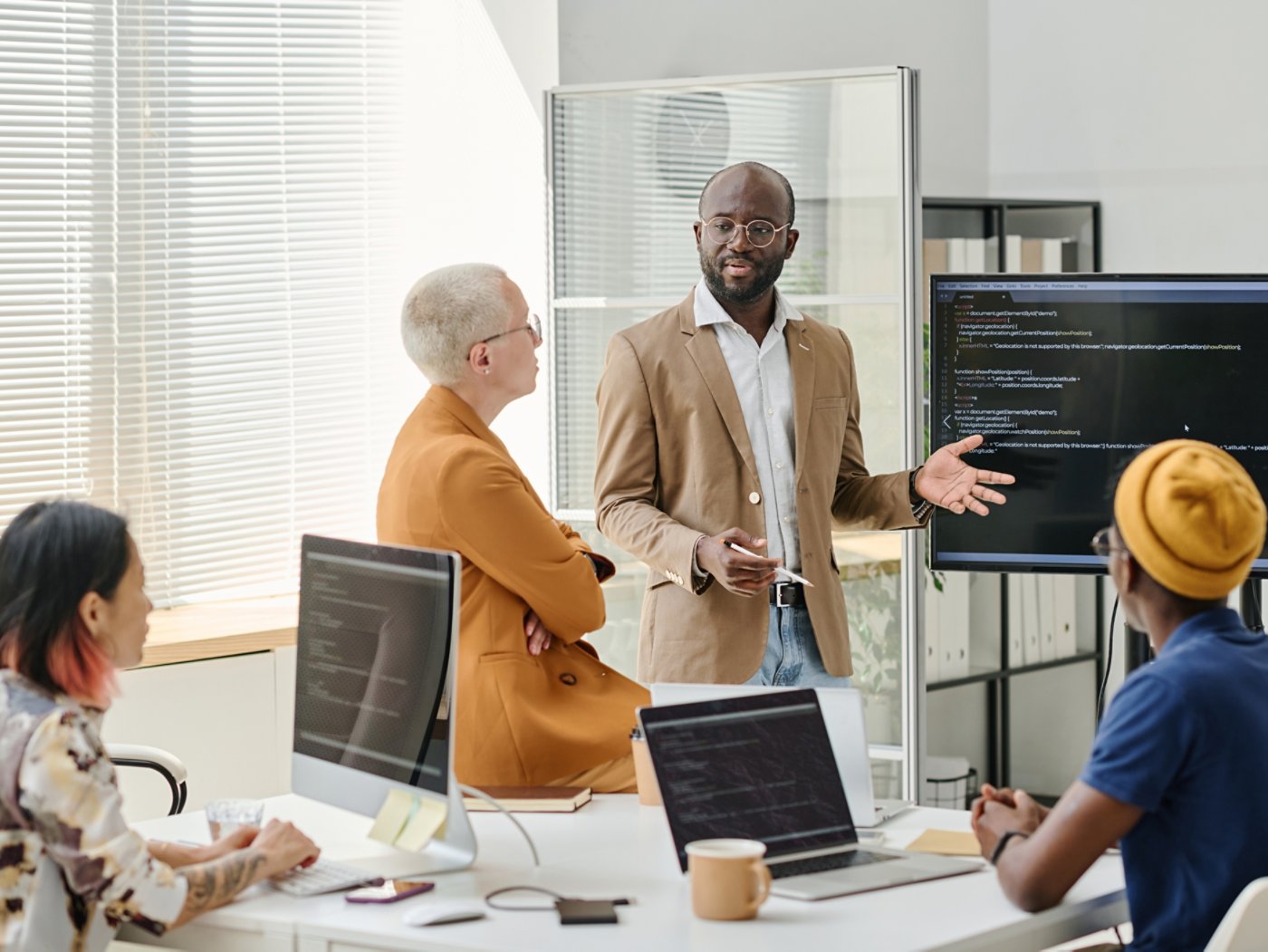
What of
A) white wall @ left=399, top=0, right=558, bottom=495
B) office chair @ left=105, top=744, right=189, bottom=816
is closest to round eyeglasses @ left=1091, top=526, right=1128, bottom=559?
office chair @ left=105, top=744, right=189, bottom=816

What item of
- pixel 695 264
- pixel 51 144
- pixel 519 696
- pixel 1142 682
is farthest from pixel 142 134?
pixel 1142 682

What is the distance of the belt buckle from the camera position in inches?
117

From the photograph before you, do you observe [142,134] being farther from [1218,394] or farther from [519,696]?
[1218,394]

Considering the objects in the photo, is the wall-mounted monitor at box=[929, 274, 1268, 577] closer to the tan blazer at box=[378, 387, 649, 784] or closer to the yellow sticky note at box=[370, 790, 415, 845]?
the tan blazer at box=[378, 387, 649, 784]

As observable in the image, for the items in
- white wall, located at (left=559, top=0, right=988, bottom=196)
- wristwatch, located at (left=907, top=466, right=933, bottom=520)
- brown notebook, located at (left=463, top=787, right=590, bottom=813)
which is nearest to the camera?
brown notebook, located at (left=463, top=787, right=590, bottom=813)

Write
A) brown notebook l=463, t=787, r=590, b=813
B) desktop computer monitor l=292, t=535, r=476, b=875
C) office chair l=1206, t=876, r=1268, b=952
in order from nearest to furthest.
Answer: office chair l=1206, t=876, r=1268, b=952, desktop computer monitor l=292, t=535, r=476, b=875, brown notebook l=463, t=787, r=590, b=813

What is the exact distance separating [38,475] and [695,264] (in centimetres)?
185

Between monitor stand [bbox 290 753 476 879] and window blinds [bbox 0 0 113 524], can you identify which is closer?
monitor stand [bbox 290 753 476 879]

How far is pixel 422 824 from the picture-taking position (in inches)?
78.2

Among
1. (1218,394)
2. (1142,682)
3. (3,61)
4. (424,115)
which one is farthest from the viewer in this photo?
(424,115)

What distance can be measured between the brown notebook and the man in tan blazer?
646mm

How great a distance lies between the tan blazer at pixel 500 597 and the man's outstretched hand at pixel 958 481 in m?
0.92

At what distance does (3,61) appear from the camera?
141 inches

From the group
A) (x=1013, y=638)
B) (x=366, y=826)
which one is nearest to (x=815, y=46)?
(x=1013, y=638)
